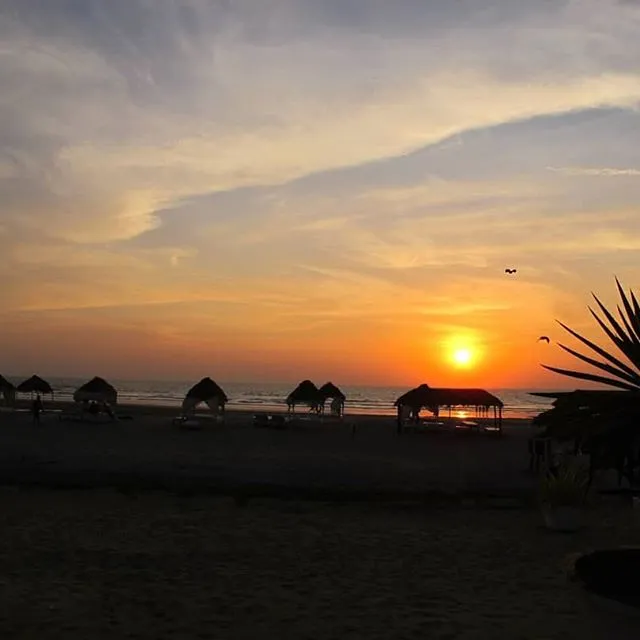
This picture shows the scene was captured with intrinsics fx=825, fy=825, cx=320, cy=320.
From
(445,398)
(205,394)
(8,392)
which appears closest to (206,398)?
(205,394)

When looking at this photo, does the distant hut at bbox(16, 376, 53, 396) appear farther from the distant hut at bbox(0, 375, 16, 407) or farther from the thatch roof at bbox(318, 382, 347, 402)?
the thatch roof at bbox(318, 382, 347, 402)

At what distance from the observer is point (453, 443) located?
2853 cm

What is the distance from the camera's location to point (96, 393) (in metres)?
38.2

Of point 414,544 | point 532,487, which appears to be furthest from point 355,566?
point 532,487

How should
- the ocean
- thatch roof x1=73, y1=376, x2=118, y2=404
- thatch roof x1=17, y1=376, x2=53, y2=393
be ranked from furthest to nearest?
the ocean → thatch roof x1=17, y1=376, x2=53, y2=393 → thatch roof x1=73, y1=376, x2=118, y2=404

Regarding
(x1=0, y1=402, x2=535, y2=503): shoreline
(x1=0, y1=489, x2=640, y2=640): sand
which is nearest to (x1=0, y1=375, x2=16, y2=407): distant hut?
(x1=0, y1=402, x2=535, y2=503): shoreline

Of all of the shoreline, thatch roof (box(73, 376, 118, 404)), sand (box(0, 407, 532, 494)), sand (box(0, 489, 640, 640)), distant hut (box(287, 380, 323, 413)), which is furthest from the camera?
distant hut (box(287, 380, 323, 413))

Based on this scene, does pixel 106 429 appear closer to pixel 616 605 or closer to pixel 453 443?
pixel 453 443

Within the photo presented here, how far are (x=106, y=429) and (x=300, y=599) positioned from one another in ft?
83.6

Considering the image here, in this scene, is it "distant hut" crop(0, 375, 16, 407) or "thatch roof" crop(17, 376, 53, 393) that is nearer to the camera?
"distant hut" crop(0, 375, 16, 407)

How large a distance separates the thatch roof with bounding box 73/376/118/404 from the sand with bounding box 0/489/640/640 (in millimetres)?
25644

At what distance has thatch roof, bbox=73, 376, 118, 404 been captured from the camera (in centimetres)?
3784

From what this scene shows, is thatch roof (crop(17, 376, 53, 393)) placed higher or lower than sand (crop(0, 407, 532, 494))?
higher

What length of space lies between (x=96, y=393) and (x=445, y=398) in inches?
628
